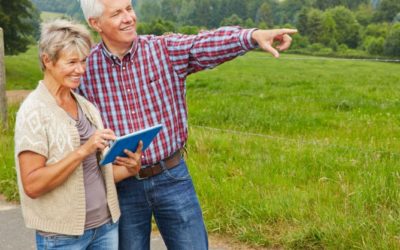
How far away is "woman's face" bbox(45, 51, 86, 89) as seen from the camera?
8.27ft

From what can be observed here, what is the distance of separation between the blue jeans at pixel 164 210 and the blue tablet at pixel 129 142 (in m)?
0.31

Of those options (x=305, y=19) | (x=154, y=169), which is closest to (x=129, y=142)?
(x=154, y=169)

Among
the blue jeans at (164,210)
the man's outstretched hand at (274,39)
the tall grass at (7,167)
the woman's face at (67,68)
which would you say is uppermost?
the man's outstretched hand at (274,39)

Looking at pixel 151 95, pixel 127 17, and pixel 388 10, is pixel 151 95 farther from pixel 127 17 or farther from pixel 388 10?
pixel 388 10

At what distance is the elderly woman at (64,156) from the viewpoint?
2428 millimetres

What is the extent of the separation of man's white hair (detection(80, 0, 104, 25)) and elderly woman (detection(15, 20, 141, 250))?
6.9 inches

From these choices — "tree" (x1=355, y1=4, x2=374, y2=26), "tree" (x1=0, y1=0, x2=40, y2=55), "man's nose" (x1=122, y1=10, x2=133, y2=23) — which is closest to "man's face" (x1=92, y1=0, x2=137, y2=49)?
"man's nose" (x1=122, y1=10, x2=133, y2=23)

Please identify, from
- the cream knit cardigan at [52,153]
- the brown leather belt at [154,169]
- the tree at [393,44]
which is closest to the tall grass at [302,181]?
the brown leather belt at [154,169]

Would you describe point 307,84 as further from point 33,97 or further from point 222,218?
point 33,97

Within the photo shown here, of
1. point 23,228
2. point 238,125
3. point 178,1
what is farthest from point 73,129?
point 178,1

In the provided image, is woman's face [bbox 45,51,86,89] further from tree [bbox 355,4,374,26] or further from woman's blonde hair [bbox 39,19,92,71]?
tree [bbox 355,4,374,26]

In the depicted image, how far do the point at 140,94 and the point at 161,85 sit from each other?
0.11 meters

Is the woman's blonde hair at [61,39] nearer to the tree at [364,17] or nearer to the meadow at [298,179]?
the meadow at [298,179]

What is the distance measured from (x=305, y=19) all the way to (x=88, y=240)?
268ft
